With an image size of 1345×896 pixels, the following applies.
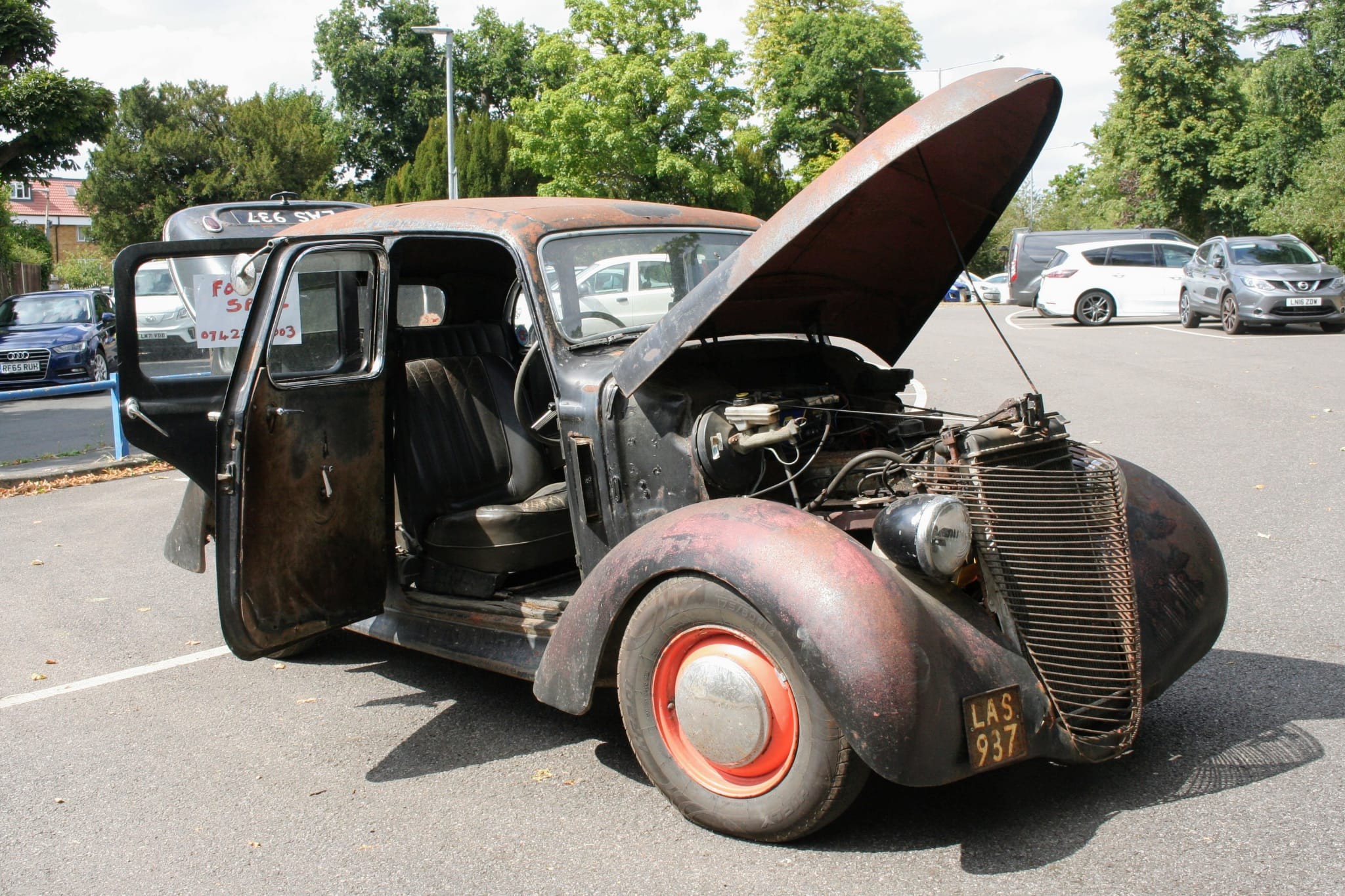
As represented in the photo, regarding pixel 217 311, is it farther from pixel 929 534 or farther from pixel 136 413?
pixel 929 534

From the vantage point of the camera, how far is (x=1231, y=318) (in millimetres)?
19281

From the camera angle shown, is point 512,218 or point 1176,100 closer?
point 512,218

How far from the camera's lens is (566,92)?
39531mm

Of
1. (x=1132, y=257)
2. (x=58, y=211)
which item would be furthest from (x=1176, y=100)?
(x=58, y=211)

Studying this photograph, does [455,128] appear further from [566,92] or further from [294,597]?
[294,597]

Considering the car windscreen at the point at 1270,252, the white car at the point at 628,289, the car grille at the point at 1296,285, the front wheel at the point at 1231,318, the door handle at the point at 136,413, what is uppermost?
the car windscreen at the point at 1270,252

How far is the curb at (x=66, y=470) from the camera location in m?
9.88

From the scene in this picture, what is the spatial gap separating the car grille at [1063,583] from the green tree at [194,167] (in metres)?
39.6

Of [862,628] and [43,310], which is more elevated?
[43,310]

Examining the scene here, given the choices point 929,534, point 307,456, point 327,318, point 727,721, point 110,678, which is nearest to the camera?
point 929,534

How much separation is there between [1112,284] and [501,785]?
2123 centimetres

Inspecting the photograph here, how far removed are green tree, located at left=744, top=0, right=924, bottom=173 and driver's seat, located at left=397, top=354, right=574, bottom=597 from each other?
49.4 m

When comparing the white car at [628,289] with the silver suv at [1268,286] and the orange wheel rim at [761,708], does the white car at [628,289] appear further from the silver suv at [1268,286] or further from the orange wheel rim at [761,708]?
the silver suv at [1268,286]

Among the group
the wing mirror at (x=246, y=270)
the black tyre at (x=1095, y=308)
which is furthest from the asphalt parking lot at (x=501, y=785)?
the black tyre at (x=1095, y=308)
